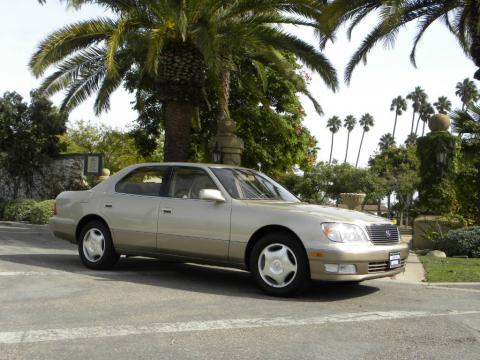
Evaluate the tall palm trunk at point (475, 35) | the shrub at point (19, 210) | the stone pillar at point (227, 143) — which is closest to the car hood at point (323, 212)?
the stone pillar at point (227, 143)

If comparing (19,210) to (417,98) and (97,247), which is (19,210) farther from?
(417,98)

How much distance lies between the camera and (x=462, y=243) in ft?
41.6

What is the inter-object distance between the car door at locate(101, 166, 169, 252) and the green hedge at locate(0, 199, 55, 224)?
11784 mm

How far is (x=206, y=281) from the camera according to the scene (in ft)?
25.4

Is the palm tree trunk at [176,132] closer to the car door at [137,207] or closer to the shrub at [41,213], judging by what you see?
the shrub at [41,213]

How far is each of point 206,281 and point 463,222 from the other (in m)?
9.47

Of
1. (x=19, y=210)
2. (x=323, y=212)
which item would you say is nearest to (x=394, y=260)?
(x=323, y=212)

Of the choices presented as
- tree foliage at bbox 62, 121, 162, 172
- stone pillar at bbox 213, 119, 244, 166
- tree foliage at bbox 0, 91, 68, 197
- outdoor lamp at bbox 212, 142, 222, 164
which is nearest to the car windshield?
outdoor lamp at bbox 212, 142, 222, 164

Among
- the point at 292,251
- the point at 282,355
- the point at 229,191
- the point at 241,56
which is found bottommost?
the point at 282,355

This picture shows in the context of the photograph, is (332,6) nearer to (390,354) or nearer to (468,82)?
(390,354)

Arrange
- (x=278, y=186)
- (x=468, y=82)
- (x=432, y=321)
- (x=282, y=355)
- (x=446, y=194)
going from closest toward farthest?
1. (x=282, y=355)
2. (x=432, y=321)
3. (x=278, y=186)
4. (x=446, y=194)
5. (x=468, y=82)

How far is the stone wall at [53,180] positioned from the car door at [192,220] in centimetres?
1646

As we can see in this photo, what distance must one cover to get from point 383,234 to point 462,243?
6.60m

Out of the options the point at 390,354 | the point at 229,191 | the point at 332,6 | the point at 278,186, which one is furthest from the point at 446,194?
the point at 390,354
